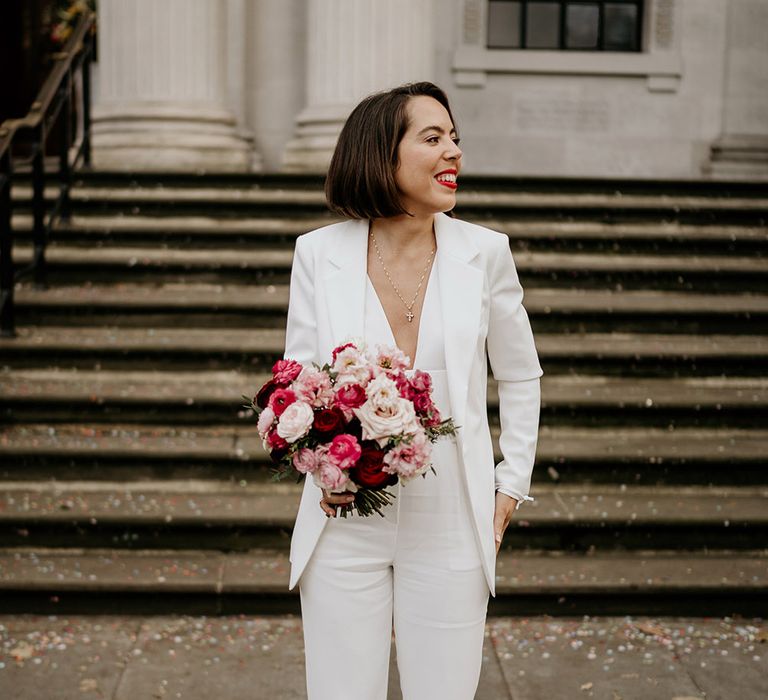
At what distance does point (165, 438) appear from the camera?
572 centimetres

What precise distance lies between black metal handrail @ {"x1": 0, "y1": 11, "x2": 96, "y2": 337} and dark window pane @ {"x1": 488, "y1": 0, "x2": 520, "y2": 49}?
391cm

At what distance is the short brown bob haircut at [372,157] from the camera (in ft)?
8.06

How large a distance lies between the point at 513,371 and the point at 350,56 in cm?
641

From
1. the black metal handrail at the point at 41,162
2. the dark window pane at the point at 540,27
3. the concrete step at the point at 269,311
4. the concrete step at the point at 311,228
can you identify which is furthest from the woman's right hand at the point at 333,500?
the dark window pane at the point at 540,27

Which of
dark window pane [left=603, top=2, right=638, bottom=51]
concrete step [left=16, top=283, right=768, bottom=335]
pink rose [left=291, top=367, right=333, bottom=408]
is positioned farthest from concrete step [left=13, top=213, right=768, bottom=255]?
pink rose [left=291, top=367, right=333, bottom=408]

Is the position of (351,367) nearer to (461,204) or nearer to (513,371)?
(513,371)

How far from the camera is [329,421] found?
85.8 inches

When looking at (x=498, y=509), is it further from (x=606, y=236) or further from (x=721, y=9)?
(x=721, y=9)

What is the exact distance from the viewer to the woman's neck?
255 centimetres

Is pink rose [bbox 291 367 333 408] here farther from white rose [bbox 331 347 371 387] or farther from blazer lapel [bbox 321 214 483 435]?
blazer lapel [bbox 321 214 483 435]

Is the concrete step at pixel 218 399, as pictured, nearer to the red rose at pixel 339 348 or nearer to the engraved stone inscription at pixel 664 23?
the red rose at pixel 339 348

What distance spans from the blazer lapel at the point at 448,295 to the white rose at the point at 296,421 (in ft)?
0.81

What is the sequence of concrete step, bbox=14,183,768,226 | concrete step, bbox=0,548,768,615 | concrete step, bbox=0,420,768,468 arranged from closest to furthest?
concrete step, bbox=0,548,768,615 → concrete step, bbox=0,420,768,468 → concrete step, bbox=14,183,768,226

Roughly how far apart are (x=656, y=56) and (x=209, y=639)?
768 cm
